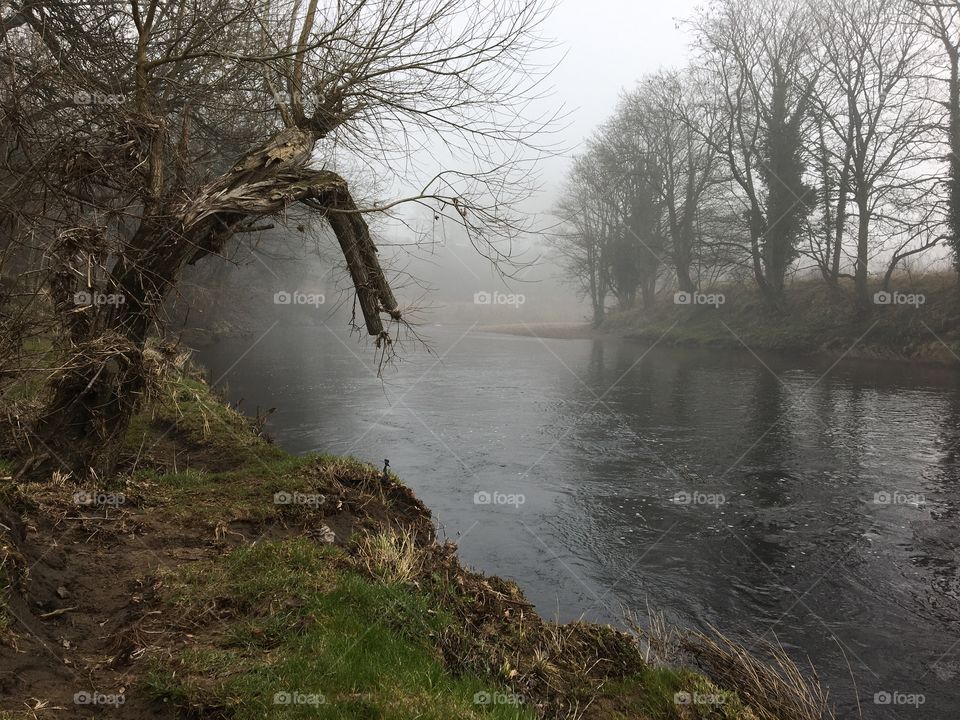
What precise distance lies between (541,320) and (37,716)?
2849 inches

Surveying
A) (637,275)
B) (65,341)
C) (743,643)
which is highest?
(637,275)

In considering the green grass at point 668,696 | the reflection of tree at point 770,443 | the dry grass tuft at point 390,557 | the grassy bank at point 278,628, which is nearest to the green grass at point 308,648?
the grassy bank at point 278,628

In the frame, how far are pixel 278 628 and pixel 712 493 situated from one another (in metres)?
7.63

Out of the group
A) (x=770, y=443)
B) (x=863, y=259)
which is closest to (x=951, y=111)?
(x=863, y=259)

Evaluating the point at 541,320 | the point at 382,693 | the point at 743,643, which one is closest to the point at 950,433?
the point at 743,643

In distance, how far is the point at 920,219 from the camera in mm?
25266

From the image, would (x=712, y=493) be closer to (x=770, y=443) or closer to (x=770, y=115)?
(x=770, y=443)

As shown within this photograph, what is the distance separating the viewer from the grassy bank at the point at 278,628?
12.8 ft

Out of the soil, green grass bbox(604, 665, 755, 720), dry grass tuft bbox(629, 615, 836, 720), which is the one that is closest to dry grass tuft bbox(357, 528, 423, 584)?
the soil

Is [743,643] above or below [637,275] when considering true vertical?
below

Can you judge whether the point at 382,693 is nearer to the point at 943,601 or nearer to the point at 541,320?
the point at 943,601

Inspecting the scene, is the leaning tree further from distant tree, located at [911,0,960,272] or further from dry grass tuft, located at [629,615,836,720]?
distant tree, located at [911,0,960,272]

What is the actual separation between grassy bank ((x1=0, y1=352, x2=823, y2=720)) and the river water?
1.05 meters

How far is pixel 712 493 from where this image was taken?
10539 mm
